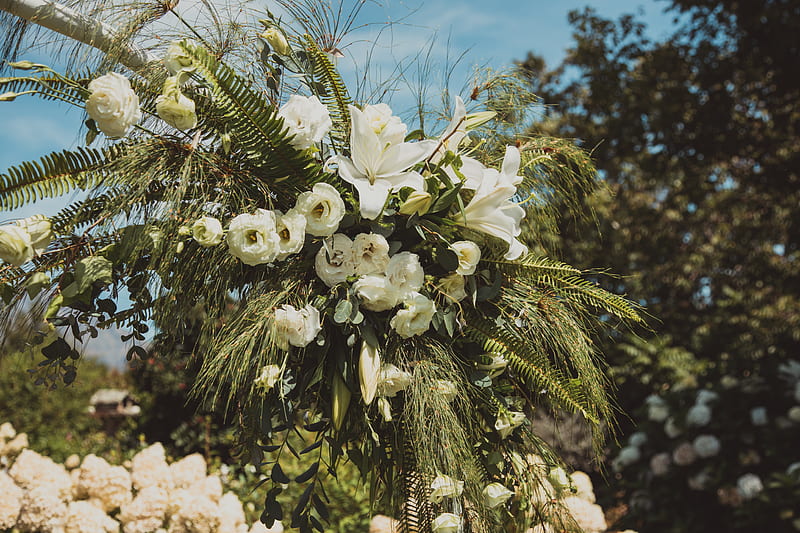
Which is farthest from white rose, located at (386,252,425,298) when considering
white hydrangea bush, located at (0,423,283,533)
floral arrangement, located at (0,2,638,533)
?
white hydrangea bush, located at (0,423,283,533)

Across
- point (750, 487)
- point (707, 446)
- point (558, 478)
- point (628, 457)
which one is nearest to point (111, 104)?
point (558, 478)

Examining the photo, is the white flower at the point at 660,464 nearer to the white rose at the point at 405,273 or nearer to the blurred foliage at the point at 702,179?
the blurred foliage at the point at 702,179

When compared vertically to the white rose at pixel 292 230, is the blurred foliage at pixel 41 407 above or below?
below

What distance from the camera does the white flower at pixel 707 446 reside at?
411 centimetres

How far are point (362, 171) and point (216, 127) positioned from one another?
265 mm

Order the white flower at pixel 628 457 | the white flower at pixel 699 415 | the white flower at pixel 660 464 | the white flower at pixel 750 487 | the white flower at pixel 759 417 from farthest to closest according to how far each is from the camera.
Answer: the white flower at pixel 628 457 < the white flower at pixel 660 464 < the white flower at pixel 699 415 < the white flower at pixel 759 417 < the white flower at pixel 750 487

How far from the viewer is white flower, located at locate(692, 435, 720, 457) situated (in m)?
4.11

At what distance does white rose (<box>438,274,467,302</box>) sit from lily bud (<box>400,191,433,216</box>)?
13 centimetres

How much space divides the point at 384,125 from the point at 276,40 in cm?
26

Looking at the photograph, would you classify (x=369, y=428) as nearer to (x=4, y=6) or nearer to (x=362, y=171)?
(x=362, y=171)

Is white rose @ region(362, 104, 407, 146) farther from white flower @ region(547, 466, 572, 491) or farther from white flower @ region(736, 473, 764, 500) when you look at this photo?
white flower @ region(736, 473, 764, 500)

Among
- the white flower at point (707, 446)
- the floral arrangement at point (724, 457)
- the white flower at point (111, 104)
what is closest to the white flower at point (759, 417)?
the floral arrangement at point (724, 457)

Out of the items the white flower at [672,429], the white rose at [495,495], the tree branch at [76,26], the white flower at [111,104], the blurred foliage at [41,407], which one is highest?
the tree branch at [76,26]

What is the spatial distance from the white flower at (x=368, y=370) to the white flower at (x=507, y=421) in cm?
27
